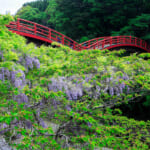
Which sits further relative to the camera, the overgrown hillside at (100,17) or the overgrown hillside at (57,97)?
the overgrown hillside at (100,17)

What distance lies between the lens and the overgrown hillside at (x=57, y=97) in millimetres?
3320

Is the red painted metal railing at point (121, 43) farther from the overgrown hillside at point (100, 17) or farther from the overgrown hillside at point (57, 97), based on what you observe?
the overgrown hillside at point (57, 97)

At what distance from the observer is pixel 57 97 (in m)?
3.96

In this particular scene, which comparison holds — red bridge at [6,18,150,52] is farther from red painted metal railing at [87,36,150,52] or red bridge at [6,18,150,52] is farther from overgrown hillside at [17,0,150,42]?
overgrown hillside at [17,0,150,42]

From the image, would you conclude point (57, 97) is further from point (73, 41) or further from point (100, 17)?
point (100, 17)

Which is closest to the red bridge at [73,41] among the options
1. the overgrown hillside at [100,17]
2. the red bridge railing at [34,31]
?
the red bridge railing at [34,31]

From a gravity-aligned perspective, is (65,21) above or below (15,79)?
above

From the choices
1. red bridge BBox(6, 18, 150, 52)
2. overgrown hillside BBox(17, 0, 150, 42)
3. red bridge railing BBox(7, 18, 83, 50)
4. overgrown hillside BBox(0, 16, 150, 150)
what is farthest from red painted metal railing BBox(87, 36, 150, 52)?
overgrown hillside BBox(0, 16, 150, 150)

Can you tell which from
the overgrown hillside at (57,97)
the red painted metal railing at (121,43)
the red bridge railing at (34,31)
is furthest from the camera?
the red painted metal railing at (121,43)

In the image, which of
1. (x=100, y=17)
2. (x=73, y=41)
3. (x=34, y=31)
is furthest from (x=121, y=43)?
(x=34, y=31)

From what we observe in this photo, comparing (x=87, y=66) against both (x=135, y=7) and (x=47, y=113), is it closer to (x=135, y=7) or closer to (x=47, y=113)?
(x=47, y=113)

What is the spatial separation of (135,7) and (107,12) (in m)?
3.19

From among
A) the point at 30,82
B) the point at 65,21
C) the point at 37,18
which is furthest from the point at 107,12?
the point at 30,82

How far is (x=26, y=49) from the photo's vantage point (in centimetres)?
444
